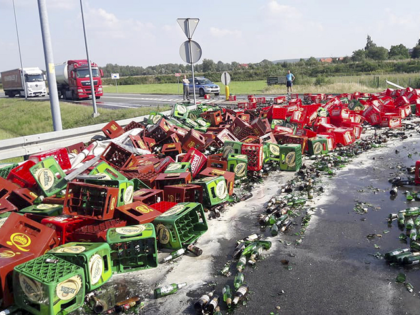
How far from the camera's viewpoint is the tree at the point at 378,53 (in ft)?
240

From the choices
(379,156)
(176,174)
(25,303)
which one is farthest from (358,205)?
(25,303)

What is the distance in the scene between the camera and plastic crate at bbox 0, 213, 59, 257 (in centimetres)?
438

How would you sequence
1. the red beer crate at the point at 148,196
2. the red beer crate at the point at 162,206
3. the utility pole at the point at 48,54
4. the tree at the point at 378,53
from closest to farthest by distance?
the red beer crate at the point at 162,206 < the red beer crate at the point at 148,196 < the utility pole at the point at 48,54 < the tree at the point at 378,53

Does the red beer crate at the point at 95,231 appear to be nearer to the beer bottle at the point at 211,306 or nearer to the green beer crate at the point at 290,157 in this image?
the beer bottle at the point at 211,306

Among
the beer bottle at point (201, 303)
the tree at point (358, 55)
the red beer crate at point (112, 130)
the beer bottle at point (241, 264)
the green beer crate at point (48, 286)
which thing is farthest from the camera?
the tree at point (358, 55)

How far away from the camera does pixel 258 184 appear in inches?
326

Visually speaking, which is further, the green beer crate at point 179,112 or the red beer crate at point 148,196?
the green beer crate at point 179,112

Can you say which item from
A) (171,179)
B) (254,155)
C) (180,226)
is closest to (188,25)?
(254,155)

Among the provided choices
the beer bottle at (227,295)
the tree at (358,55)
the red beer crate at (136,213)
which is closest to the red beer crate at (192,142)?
the red beer crate at (136,213)

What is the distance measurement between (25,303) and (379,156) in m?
9.35

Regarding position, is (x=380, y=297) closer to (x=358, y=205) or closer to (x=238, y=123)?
(x=358, y=205)

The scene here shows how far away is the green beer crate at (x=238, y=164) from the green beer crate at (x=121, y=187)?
304 centimetres

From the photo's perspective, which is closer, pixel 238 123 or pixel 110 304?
pixel 110 304

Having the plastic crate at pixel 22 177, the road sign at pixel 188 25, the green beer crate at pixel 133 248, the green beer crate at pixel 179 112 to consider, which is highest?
the road sign at pixel 188 25
